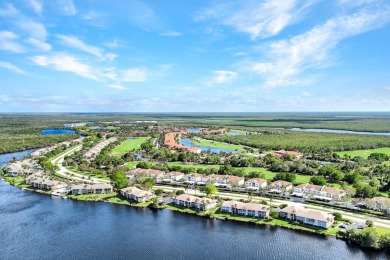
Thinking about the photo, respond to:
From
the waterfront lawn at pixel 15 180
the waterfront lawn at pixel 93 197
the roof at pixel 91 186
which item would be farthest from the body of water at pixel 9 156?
the waterfront lawn at pixel 93 197

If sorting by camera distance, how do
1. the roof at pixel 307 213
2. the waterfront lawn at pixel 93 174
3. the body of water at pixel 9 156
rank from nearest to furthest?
the roof at pixel 307 213
the waterfront lawn at pixel 93 174
the body of water at pixel 9 156

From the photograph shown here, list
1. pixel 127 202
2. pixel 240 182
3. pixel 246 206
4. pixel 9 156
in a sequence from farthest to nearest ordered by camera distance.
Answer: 1. pixel 9 156
2. pixel 240 182
3. pixel 127 202
4. pixel 246 206

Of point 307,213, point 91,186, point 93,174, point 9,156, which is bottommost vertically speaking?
Result: point 9,156

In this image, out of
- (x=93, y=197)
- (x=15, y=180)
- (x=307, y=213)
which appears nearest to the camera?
(x=307, y=213)

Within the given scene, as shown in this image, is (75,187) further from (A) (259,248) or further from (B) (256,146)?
(B) (256,146)

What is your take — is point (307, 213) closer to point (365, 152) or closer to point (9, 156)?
point (365, 152)

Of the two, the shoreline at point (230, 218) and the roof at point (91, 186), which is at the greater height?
the roof at point (91, 186)

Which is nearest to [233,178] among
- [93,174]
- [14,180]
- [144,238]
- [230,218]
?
[230,218]

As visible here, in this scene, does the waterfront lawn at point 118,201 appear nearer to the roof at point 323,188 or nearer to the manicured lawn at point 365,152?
the roof at point 323,188

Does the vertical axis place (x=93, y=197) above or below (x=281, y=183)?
below

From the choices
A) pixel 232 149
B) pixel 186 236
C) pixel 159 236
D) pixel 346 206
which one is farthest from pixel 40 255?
pixel 232 149
